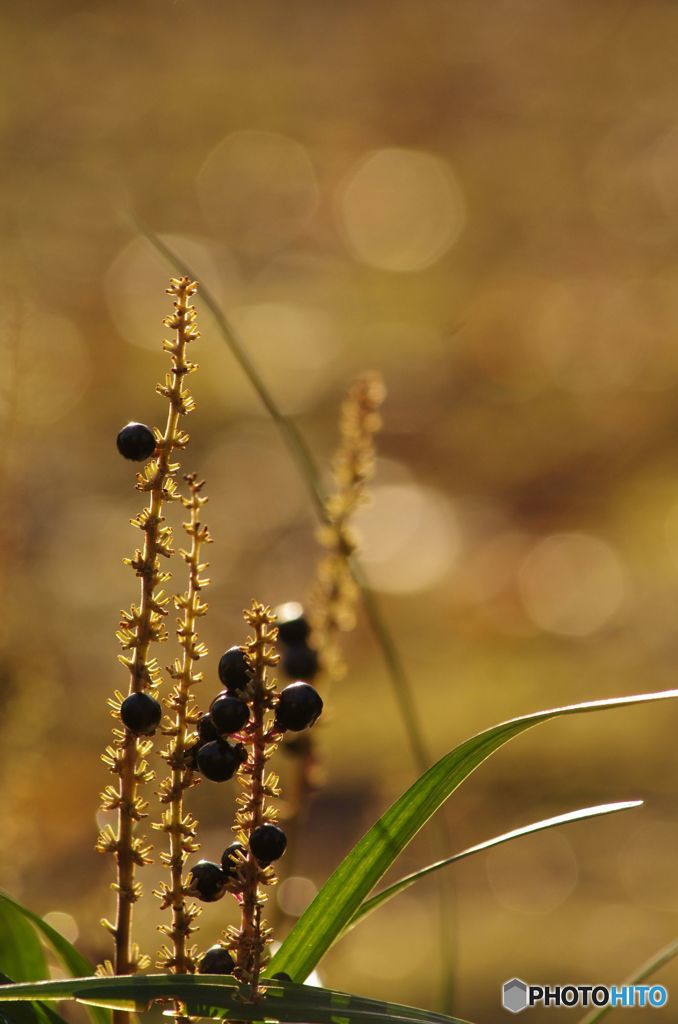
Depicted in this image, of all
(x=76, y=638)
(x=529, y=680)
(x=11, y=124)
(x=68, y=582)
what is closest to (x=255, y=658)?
(x=529, y=680)

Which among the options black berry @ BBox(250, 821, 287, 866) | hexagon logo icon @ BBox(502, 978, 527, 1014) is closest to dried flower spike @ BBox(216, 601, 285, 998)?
black berry @ BBox(250, 821, 287, 866)

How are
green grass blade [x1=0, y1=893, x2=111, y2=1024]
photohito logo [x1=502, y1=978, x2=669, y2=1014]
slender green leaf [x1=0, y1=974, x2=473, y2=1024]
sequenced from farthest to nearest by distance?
photohito logo [x1=502, y1=978, x2=669, y2=1014] → green grass blade [x1=0, y1=893, x2=111, y2=1024] → slender green leaf [x1=0, y1=974, x2=473, y2=1024]

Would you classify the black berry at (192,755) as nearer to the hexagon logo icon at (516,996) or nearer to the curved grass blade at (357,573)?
the curved grass blade at (357,573)

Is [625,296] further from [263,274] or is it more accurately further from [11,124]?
[11,124]

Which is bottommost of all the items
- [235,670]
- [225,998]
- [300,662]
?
[225,998]

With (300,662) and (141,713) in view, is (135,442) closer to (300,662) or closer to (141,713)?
(141,713)

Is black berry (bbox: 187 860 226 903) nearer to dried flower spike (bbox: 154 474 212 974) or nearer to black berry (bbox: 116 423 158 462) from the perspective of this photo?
dried flower spike (bbox: 154 474 212 974)

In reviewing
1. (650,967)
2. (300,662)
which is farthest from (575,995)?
(300,662)
